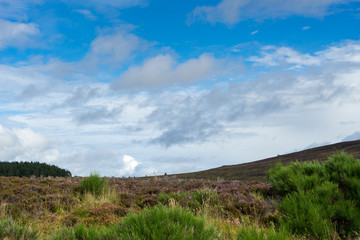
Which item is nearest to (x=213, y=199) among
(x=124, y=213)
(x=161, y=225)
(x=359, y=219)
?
(x=124, y=213)

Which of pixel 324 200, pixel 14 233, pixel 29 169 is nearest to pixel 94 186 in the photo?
pixel 14 233

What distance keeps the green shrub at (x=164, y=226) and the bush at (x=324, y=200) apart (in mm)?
2696

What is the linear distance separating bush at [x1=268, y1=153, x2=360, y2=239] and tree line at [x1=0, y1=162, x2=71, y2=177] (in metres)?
23.5

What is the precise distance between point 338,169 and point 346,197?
1506 mm

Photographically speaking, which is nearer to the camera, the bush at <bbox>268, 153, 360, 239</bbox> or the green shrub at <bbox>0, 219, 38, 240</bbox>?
the green shrub at <bbox>0, 219, 38, 240</bbox>

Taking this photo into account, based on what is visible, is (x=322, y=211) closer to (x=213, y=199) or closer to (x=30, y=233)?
(x=213, y=199)

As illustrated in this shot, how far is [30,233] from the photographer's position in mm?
5047

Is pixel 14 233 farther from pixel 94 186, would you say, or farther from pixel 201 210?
pixel 94 186

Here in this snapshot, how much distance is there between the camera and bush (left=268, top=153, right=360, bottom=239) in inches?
264

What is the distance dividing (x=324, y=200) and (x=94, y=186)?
822cm

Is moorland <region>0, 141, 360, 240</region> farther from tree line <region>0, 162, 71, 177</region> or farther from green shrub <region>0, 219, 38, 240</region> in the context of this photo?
tree line <region>0, 162, 71, 177</region>

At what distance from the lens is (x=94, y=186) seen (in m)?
12.3

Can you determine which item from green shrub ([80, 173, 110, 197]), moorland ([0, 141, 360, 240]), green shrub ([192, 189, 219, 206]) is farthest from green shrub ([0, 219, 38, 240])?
green shrub ([80, 173, 110, 197])

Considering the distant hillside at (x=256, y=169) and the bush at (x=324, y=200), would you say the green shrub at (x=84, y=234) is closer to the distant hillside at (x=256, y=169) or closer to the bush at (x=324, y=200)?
the bush at (x=324, y=200)
